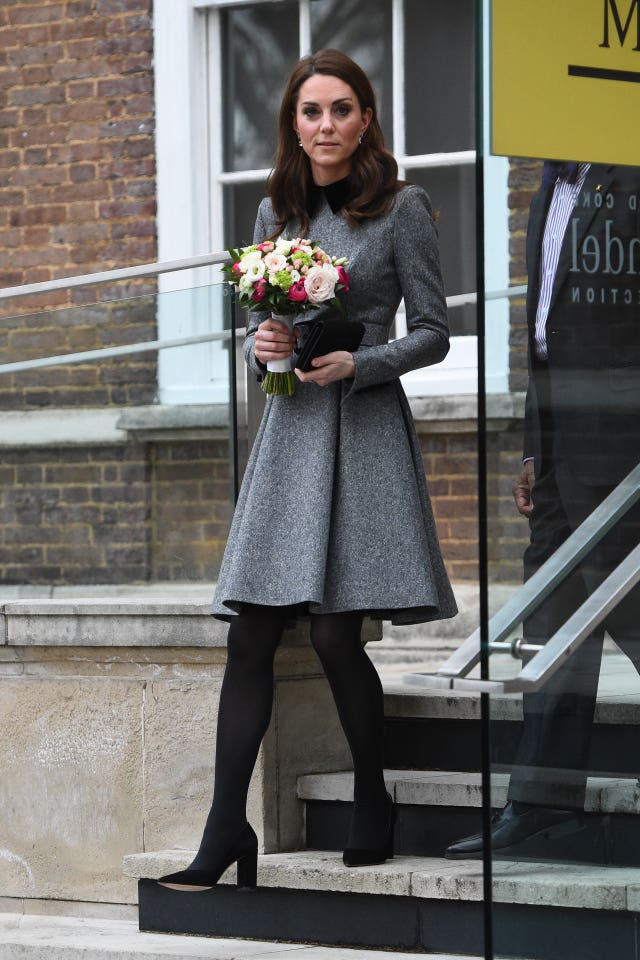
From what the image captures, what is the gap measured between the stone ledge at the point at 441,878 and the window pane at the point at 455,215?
3.40 meters

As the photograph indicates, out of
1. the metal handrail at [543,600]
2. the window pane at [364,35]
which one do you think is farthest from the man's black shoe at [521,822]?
the window pane at [364,35]

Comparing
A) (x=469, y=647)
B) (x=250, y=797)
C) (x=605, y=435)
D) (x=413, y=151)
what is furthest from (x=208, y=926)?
(x=413, y=151)

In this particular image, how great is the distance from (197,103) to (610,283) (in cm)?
476

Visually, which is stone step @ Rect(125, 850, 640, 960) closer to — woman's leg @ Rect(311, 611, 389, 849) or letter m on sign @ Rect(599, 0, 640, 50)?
woman's leg @ Rect(311, 611, 389, 849)

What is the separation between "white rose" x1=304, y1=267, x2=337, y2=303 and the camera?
3.93 m

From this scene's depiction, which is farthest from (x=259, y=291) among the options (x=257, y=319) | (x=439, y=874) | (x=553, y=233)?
(x=439, y=874)

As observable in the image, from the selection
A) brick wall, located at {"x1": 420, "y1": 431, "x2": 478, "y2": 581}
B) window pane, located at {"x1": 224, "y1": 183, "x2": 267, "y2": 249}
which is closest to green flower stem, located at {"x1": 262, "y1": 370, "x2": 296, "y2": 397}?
brick wall, located at {"x1": 420, "y1": 431, "x2": 478, "y2": 581}

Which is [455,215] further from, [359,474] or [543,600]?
[543,600]

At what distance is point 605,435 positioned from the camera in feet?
10.8

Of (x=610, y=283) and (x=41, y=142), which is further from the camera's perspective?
(x=41, y=142)

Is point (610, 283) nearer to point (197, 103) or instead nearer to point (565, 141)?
point (565, 141)

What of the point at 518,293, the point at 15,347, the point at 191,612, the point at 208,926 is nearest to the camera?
the point at 518,293

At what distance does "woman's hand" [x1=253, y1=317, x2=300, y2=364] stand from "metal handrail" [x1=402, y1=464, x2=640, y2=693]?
1.02 metres

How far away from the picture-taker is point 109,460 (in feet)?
16.6
